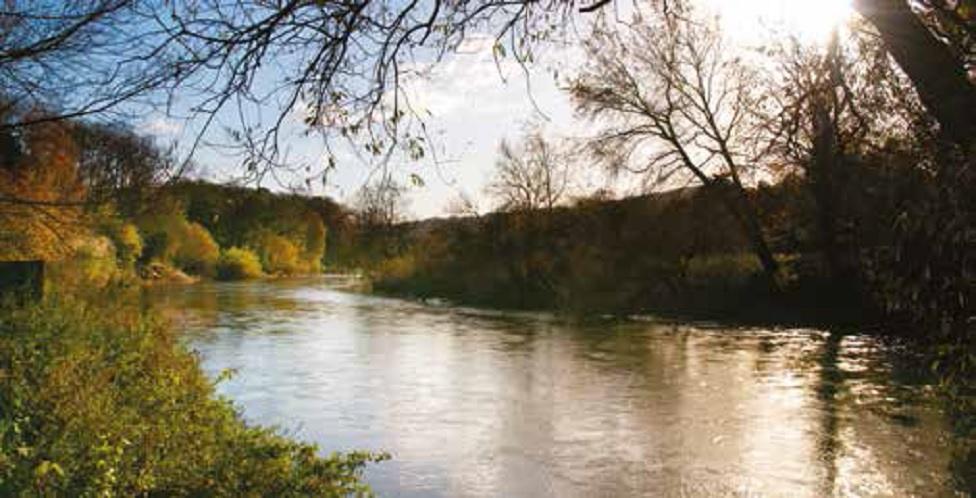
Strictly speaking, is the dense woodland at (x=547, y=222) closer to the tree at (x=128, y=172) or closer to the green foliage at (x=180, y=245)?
the tree at (x=128, y=172)

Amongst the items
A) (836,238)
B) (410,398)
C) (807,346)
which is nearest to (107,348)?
(410,398)

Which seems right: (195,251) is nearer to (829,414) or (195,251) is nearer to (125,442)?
(829,414)

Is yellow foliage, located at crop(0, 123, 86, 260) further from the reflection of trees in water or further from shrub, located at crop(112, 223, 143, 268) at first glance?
shrub, located at crop(112, 223, 143, 268)

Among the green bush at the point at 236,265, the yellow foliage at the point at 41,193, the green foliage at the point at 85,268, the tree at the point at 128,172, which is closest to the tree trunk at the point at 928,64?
the tree at the point at 128,172

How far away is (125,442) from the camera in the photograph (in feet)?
15.6

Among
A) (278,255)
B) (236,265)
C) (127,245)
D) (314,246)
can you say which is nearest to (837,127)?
(127,245)

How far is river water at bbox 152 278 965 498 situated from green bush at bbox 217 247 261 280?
112 ft

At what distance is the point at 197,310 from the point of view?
2539 cm

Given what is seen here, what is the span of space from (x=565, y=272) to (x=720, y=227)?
5115mm

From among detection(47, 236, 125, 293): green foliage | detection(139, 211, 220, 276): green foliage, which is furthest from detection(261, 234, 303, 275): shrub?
detection(47, 236, 125, 293): green foliage

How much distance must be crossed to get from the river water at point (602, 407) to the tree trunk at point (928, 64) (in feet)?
15.4

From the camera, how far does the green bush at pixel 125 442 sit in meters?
4.61

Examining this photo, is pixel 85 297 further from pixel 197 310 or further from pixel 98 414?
pixel 197 310

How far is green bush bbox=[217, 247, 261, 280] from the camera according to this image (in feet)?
175
